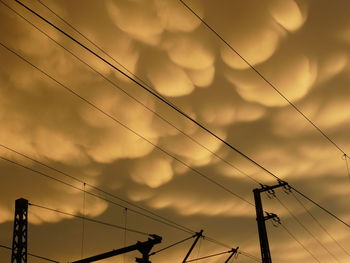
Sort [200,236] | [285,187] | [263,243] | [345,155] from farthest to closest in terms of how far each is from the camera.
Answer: [345,155] → [285,187] → [200,236] → [263,243]

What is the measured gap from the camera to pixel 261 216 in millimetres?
23516

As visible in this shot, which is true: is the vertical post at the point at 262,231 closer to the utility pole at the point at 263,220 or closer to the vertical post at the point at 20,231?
the utility pole at the point at 263,220

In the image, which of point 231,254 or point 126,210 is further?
point 231,254

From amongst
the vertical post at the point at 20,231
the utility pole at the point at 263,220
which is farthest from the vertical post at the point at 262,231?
the vertical post at the point at 20,231

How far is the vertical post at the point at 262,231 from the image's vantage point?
22.0 m

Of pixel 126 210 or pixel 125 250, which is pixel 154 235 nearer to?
pixel 125 250

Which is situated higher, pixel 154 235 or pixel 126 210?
pixel 126 210

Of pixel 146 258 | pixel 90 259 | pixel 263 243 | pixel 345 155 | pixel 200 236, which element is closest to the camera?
pixel 90 259

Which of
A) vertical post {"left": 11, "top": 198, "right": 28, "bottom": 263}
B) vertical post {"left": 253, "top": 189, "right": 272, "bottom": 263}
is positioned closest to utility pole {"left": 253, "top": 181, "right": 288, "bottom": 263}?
vertical post {"left": 253, "top": 189, "right": 272, "bottom": 263}

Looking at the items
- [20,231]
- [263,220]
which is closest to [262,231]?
[263,220]

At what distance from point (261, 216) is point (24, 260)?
11.5m

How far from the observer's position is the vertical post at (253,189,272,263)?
22009 mm

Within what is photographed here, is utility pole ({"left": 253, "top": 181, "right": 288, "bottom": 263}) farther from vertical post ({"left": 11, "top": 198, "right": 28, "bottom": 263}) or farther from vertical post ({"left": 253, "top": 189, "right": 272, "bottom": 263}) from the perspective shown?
vertical post ({"left": 11, "top": 198, "right": 28, "bottom": 263})

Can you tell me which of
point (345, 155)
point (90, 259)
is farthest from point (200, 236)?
point (345, 155)
